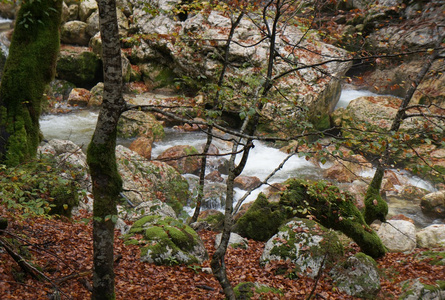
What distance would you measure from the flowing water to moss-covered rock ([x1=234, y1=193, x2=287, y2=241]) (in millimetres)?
4529

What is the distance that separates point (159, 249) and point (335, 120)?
587 inches

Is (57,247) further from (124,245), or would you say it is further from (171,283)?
(171,283)

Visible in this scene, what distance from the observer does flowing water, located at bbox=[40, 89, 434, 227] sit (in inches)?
575

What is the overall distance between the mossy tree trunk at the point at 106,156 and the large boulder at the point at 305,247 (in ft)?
13.1

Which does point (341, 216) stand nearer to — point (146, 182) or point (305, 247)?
point (305, 247)

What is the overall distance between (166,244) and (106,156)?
3.57 m

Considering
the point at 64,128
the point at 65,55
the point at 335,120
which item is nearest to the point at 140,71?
the point at 65,55

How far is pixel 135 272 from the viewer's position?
5.82m

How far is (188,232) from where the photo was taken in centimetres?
707

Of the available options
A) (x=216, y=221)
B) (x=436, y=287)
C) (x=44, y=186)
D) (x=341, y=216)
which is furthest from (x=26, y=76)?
(x=436, y=287)

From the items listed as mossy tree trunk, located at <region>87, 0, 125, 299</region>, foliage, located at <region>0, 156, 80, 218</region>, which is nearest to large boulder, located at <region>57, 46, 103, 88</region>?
foliage, located at <region>0, 156, 80, 218</region>

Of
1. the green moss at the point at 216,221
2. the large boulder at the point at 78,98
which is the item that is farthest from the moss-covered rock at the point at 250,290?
the large boulder at the point at 78,98

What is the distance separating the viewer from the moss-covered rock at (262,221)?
8523mm

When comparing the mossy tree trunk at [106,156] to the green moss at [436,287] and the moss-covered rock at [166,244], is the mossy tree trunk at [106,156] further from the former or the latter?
the green moss at [436,287]
